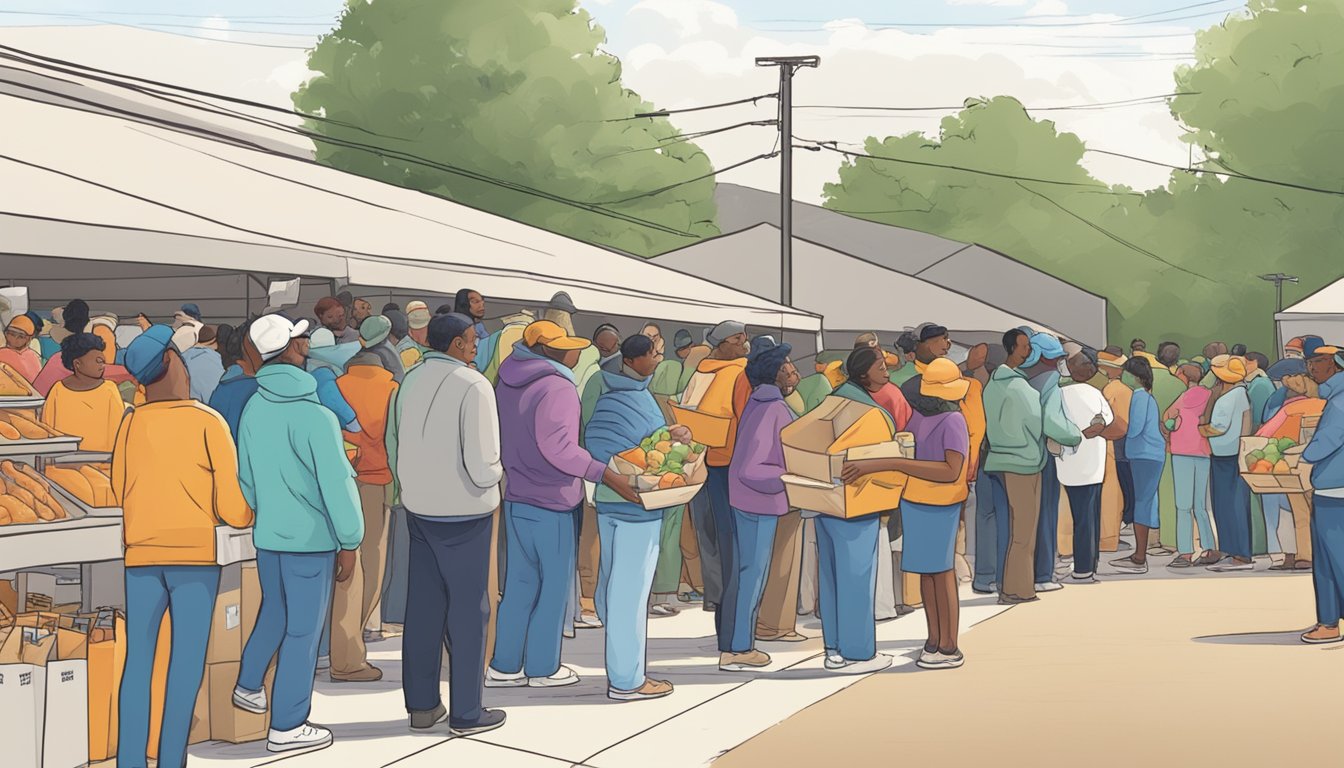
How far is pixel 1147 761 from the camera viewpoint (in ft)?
20.6

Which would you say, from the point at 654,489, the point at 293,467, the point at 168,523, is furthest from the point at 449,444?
the point at 168,523

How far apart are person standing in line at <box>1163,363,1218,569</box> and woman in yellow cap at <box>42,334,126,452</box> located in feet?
30.1

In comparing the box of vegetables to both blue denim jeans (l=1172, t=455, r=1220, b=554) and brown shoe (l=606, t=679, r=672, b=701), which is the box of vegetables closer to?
brown shoe (l=606, t=679, r=672, b=701)

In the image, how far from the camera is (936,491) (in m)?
7.98

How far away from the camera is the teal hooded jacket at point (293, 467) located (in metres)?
5.94

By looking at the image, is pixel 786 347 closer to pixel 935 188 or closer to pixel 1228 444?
pixel 1228 444

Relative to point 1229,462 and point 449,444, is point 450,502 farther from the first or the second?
point 1229,462

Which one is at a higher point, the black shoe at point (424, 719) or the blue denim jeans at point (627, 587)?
the blue denim jeans at point (627, 587)

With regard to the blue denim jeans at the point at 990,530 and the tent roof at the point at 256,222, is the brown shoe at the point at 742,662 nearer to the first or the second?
the blue denim jeans at the point at 990,530

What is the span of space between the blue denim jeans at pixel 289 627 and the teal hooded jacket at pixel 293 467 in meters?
0.11

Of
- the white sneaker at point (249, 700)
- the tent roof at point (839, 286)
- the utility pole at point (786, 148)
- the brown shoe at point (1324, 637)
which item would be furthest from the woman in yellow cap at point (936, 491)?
the utility pole at point (786, 148)

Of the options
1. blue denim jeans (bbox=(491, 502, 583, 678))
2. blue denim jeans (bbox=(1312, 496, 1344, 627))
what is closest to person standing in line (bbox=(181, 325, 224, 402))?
blue denim jeans (bbox=(491, 502, 583, 678))

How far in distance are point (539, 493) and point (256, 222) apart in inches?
155

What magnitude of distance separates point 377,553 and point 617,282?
7.11 m
